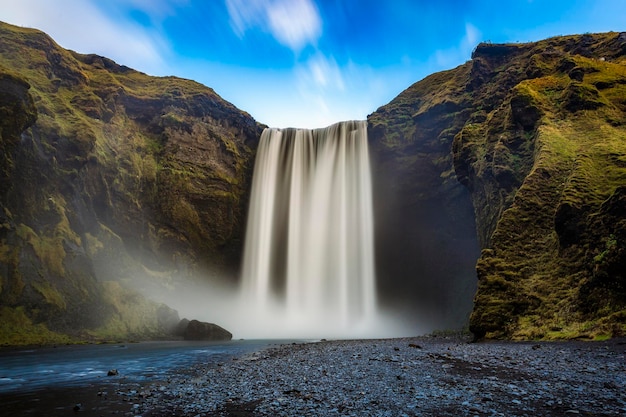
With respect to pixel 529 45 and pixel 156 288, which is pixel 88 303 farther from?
pixel 529 45

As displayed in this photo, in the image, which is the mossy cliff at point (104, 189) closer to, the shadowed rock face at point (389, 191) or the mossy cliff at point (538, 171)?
the shadowed rock face at point (389, 191)

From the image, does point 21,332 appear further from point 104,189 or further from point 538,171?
point 538,171

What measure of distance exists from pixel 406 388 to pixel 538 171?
74.1 feet

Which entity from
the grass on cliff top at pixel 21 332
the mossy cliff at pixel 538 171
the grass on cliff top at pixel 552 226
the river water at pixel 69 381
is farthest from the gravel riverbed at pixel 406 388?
the grass on cliff top at pixel 21 332

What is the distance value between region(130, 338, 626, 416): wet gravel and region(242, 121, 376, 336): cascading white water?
37.6 m

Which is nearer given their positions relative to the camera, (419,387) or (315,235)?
(419,387)

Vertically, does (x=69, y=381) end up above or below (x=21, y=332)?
below

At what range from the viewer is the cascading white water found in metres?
50.7

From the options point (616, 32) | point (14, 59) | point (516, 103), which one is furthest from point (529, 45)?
point (14, 59)

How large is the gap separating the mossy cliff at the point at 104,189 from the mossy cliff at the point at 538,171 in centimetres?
2685

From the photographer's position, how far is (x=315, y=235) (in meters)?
53.5

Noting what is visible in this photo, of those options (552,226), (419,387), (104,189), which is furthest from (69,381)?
(104,189)

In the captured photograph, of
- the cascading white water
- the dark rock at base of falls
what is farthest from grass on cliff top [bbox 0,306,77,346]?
the cascading white water

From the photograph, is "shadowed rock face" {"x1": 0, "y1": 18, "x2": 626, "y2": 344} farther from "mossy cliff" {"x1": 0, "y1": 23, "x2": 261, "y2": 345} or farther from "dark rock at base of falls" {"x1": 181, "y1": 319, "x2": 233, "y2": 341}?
"dark rock at base of falls" {"x1": 181, "y1": 319, "x2": 233, "y2": 341}
